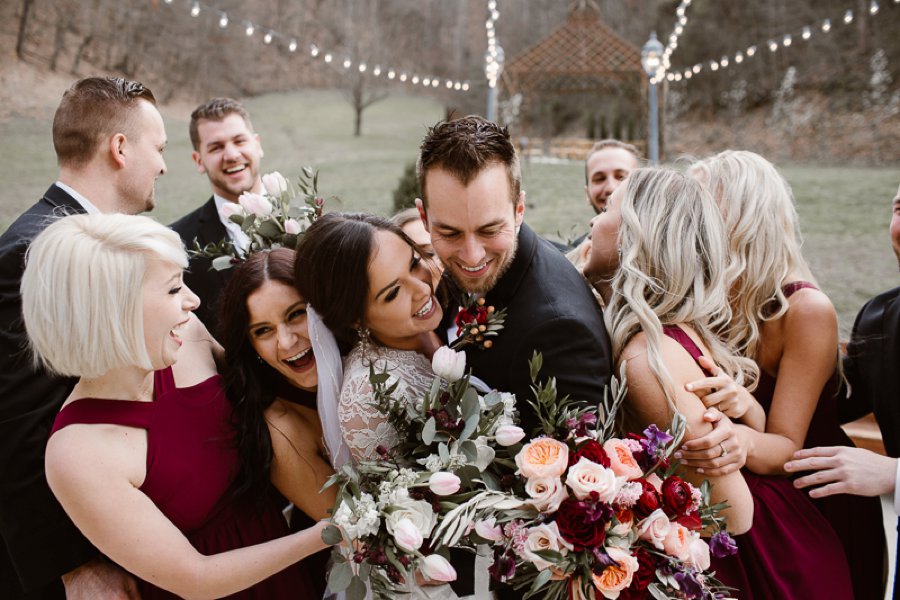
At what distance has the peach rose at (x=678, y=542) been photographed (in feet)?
5.32

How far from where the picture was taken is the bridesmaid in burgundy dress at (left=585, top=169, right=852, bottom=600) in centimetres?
190

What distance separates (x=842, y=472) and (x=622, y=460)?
101cm

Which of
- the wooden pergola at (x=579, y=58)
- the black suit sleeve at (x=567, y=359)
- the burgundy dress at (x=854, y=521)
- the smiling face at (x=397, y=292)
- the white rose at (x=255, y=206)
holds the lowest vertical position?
the burgundy dress at (x=854, y=521)

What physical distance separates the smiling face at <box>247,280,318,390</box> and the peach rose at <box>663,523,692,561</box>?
117 cm

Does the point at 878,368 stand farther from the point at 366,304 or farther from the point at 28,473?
the point at 28,473

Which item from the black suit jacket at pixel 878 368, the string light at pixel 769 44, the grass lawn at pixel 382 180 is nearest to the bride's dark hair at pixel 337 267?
the black suit jacket at pixel 878 368

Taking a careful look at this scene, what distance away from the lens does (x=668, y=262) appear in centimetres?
199

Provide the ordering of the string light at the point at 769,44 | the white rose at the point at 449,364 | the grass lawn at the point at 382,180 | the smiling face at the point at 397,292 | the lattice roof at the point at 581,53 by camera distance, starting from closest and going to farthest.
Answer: the white rose at the point at 449,364 < the smiling face at the point at 397,292 < the grass lawn at the point at 382,180 < the string light at the point at 769,44 < the lattice roof at the point at 581,53

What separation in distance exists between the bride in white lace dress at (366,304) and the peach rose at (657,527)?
644mm

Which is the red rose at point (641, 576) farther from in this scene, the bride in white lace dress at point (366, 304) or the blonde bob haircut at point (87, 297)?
the blonde bob haircut at point (87, 297)

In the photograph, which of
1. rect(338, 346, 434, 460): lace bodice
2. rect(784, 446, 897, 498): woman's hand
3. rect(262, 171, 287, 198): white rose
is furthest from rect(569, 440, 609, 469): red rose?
rect(262, 171, 287, 198): white rose

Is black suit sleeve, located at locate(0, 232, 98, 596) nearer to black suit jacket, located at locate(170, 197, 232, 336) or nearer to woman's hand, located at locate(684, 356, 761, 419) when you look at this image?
black suit jacket, located at locate(170, 197, 232, 336)

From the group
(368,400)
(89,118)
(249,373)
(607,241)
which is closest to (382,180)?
(89,118)

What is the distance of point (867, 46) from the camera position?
11.7m
